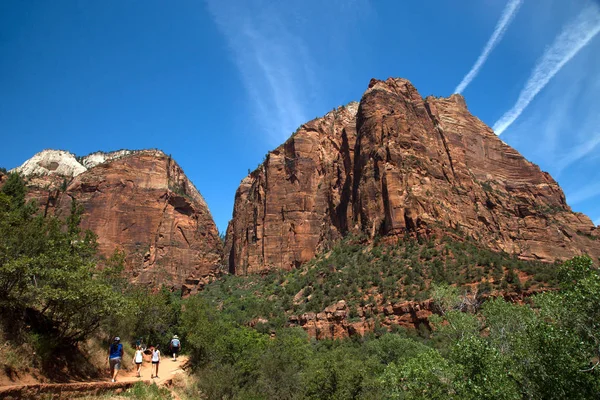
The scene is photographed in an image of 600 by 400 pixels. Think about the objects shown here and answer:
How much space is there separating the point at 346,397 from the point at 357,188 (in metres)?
52.4

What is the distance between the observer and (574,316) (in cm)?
1081

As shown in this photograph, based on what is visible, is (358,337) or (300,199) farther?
(300,199)

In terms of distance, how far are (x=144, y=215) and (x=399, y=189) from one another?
157 feet

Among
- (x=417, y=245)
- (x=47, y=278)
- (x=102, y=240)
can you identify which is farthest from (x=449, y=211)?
(x=102, y=240)

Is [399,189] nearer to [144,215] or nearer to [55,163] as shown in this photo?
[144,215]

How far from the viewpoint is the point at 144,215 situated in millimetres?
73500

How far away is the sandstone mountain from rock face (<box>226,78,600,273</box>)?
11.1 m

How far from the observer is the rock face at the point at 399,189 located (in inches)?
2312

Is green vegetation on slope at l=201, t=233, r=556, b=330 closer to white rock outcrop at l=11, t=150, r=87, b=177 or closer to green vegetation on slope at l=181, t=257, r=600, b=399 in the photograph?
green vegetation on slope at l=181, t=257, r=600, b=399

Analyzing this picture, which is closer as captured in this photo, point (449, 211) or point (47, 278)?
point (47, 278)

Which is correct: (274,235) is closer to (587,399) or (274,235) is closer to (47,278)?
(47,278)

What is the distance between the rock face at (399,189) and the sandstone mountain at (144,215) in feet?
36.3

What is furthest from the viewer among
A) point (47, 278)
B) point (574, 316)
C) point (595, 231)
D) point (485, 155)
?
point (485, 155)

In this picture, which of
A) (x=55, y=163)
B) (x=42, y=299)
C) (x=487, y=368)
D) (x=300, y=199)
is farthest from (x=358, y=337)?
(x=55, y=163)
